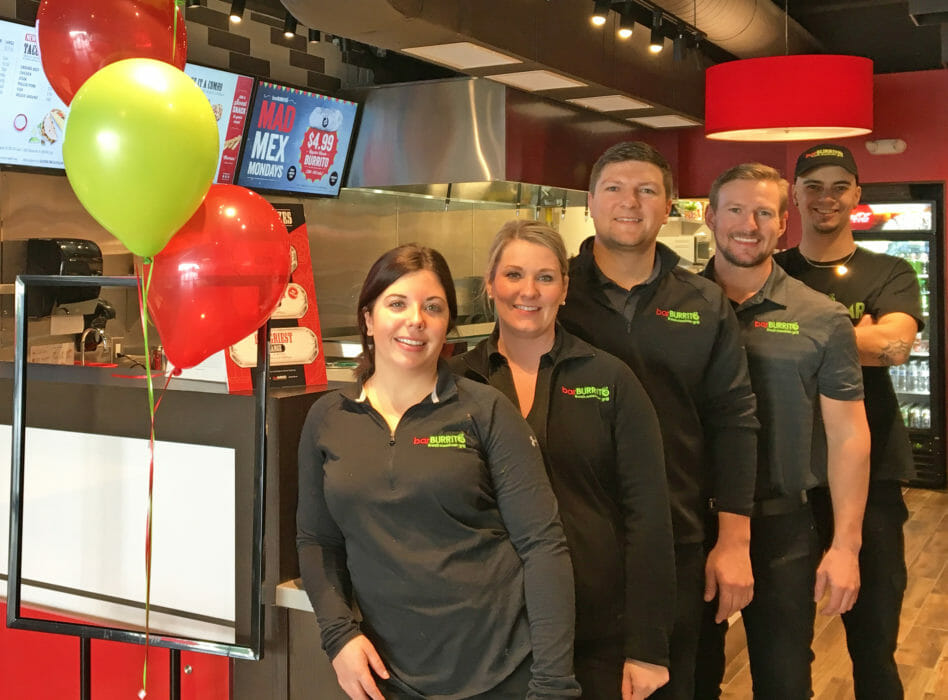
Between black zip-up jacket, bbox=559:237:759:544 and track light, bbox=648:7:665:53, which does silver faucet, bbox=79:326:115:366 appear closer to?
black zip-up jacket, bbox=559:237:759:544

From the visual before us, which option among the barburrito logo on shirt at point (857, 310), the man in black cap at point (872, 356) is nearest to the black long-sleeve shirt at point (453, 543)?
the man in black cap at point (872, 356)

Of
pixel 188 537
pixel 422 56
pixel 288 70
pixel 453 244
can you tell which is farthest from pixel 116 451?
pixel 453 244

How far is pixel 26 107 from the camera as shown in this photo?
183 inches

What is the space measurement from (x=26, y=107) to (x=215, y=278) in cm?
306

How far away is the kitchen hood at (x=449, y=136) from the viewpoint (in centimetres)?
659

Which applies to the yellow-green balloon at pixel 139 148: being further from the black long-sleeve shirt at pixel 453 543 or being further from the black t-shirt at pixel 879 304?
the black t-shirt at pixel 879 304

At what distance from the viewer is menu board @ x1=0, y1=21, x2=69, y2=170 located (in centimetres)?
452

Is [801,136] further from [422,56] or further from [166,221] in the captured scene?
[166,221]

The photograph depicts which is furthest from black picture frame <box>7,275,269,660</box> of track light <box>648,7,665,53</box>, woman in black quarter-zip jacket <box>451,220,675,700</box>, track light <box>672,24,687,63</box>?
track light <box>672,24,687,63</box>

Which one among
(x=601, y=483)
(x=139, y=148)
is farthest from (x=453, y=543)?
(x=139, y=148)

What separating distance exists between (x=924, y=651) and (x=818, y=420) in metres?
2.23

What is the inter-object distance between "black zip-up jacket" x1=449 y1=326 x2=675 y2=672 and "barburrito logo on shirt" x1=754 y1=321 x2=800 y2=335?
0.65 m

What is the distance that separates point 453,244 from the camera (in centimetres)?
781

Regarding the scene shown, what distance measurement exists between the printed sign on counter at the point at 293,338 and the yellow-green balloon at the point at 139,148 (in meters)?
0.46
